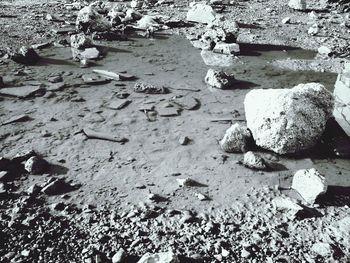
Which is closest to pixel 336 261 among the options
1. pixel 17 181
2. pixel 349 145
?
pixel 349 145

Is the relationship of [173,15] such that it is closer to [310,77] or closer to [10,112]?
[310,77]

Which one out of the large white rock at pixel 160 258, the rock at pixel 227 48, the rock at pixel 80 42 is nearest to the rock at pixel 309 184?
the large white rock at pixel 160 258

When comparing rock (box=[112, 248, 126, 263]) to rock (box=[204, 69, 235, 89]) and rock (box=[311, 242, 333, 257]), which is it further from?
rock (box=[204, 69, 235, 89])

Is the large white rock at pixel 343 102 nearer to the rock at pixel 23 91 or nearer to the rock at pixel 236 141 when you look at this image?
the rock at pixel 236 141

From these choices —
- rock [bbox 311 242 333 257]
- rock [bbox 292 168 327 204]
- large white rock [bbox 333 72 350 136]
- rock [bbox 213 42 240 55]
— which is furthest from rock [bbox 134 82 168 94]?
rock [bbox 311 242 333 257]

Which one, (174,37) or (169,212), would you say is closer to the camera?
(169,212)

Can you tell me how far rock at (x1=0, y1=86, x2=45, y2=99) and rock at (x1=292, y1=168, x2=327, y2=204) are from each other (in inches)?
138

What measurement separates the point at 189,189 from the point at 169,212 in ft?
1.23

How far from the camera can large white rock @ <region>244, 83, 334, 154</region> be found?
10.8 ft

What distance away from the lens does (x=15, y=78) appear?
16.3ft

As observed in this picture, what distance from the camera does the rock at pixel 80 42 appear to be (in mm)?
6230

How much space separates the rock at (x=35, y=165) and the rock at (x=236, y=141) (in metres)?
1.81

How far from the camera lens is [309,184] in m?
2.83

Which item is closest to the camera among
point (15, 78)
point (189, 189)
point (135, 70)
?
point (189, 189)
